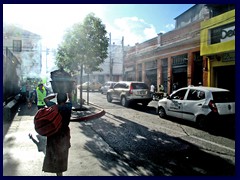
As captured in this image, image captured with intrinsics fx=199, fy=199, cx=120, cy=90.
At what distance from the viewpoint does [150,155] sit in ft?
15.0

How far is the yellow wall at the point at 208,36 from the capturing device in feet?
42.6

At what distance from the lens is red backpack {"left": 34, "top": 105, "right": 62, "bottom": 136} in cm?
290

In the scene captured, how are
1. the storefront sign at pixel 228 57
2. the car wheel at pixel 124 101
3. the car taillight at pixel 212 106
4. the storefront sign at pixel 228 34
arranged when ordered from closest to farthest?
the car taillight at pixel 212 106 < the storefront sign at pixel 228 34 < the car wheel at pixel 124 101 < the storefront sign at pixel 228 57

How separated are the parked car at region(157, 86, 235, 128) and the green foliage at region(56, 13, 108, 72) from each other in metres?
5.00

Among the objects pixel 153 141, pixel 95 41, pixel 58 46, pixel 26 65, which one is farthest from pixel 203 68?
pixel 26 65

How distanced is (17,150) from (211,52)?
46.0ft

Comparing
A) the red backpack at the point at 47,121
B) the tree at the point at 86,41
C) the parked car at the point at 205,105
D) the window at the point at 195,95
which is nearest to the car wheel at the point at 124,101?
the tree at the point at 86,41

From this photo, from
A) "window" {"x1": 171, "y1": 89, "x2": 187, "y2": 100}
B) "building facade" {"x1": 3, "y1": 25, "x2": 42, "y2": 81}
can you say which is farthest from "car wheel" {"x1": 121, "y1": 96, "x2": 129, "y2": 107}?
"building facade" {"x1": 3, "y1": 25, "x2": 42, "y2": 81}

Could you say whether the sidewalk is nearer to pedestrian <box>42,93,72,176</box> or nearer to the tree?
pedestrian <box>42,93,72,176</box>

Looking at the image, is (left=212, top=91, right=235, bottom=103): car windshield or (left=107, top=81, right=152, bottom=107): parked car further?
(left=107, top=81, right=152, bottom=107): parked car

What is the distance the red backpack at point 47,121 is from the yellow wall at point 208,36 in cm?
1313

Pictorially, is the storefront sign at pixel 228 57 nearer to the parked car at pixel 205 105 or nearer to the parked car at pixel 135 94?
the parked car at pixel 135 94

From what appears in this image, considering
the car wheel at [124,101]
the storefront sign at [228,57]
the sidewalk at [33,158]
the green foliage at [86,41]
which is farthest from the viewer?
the storefront sign at [228,57]

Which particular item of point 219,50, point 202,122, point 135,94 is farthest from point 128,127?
point 219,50
